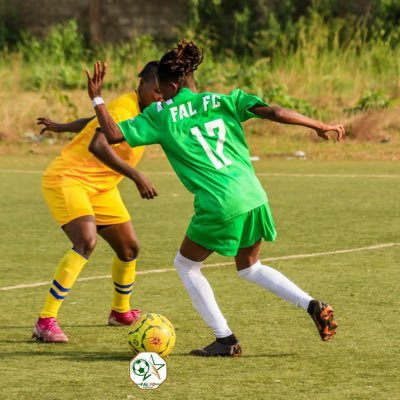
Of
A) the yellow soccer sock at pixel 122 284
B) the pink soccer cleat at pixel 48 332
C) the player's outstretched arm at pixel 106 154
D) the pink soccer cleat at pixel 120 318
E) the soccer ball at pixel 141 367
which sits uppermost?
the player's outstretched arm at pixel 106 154

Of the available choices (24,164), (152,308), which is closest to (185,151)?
(152,308)

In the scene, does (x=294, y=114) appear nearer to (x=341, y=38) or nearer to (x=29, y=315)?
(x=29, y=315)

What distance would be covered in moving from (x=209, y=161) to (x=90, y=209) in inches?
49.5

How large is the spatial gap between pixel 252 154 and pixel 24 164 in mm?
3990

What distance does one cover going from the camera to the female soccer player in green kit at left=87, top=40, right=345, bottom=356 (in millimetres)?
6797

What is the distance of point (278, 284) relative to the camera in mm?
6992

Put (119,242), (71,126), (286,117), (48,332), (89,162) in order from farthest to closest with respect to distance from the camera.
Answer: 1. (71,126)
2. (119,242)
3. (89,162)
4. (48,332)
5. (286,117)

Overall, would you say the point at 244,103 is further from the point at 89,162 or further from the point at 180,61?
A: the point at 89,162

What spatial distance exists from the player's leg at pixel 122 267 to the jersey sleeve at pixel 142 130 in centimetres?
127

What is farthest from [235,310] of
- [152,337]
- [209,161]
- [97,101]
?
[97,101]

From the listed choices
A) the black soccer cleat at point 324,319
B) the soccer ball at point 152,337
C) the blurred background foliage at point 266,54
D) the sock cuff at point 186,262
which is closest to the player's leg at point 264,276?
the black soccer cleat at point 324,319

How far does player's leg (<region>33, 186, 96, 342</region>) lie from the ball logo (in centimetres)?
102

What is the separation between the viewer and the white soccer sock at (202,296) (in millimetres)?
6949

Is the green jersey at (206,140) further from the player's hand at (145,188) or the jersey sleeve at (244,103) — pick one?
the player's hand at (145,188)
